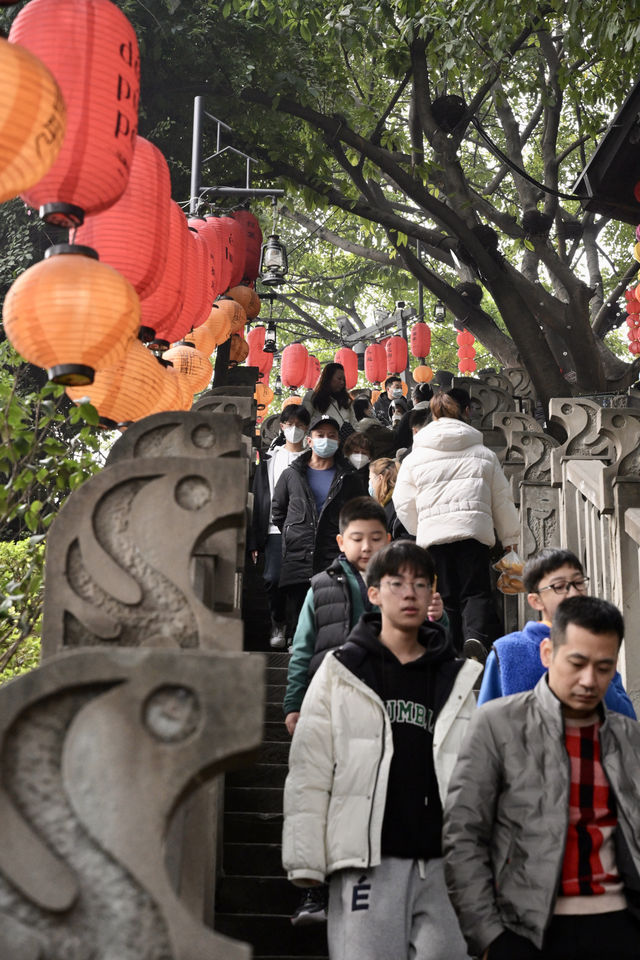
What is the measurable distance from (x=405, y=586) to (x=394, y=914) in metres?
1.08

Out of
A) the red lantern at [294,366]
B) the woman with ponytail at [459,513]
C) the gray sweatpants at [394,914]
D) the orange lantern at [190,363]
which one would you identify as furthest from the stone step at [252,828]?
the red lantern at [294,366]

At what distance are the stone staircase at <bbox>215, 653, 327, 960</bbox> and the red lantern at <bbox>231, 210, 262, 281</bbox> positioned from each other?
24.2 ft

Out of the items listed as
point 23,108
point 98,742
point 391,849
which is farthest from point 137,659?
point 23,108

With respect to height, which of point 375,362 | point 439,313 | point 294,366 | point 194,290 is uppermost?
point 439,313

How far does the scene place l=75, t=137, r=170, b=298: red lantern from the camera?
5746 mm

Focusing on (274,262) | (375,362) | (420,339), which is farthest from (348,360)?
(274,262)

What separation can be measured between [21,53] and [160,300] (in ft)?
8.38

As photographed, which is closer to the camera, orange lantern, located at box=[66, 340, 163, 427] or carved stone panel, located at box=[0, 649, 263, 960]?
carved stone panel, located at box=[0, 649, 263, 960]

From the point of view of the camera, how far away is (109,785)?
6.22ft

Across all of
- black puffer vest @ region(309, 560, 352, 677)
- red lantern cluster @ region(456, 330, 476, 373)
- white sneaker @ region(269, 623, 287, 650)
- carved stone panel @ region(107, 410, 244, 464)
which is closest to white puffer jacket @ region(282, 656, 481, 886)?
carved stone panel @ region(107, 410, 244, 464)

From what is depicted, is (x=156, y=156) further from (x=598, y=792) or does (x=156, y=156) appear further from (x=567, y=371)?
(x=567, y=371)

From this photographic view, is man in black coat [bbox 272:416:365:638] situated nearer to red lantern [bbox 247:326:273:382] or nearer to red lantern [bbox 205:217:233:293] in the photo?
red lantern [bbox 205:217:233:293]

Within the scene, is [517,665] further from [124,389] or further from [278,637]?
[278,637]

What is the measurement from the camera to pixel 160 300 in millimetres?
6590
